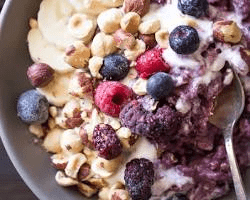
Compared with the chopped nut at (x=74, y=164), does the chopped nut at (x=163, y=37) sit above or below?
above

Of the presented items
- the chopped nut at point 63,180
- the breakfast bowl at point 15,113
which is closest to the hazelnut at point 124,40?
the breakfast bowl at point 15,113

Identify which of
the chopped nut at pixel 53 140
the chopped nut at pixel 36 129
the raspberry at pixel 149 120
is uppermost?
the raspberry at pixel 149 120

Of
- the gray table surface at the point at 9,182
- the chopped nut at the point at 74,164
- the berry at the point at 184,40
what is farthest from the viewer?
the gray table surface at the point at 9,182

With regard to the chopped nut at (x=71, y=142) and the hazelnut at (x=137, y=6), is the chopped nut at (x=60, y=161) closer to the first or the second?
the chopped nut at (x=71, y=142)

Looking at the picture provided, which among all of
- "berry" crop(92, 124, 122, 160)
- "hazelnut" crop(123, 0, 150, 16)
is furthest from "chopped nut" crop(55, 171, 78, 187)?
"hazelnut" crop(123, 0, 150, 16)

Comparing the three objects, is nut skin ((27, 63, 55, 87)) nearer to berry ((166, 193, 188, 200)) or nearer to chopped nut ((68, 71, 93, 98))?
chopped nut ((68, 71, 93, 98))

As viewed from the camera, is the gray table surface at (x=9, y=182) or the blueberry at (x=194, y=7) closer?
the blueberry at (x=194, y=7)

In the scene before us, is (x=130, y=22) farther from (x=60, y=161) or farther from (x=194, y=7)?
(x=60, y=161)
